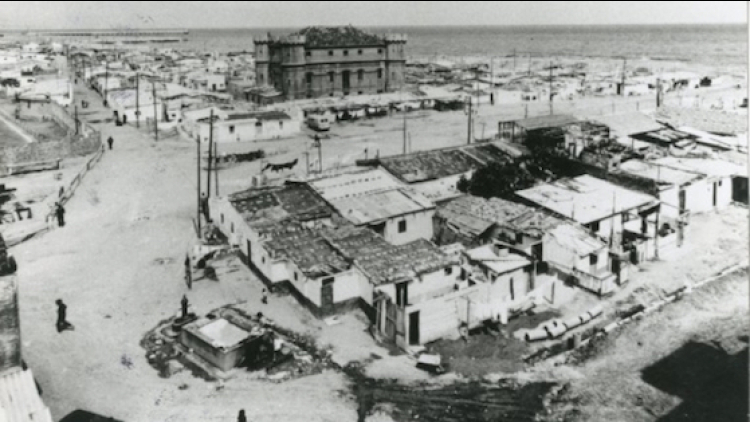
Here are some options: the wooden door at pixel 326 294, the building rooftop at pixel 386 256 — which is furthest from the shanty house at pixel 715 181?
the wooden door at pixel 326 294

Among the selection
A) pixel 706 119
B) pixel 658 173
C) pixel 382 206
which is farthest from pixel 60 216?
pixel 706 119

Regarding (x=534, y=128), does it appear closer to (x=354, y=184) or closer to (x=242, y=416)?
(x=354, y=184)

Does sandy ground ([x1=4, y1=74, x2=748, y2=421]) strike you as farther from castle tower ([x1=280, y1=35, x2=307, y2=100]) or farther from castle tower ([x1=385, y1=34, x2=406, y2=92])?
castle tower ([x1=385, y1=34, x2=406, y2=92])

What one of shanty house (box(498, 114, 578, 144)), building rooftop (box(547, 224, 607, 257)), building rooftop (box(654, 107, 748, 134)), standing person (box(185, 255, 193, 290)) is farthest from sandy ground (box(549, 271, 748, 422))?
building rooftop (box(654, 107, 748, 134))

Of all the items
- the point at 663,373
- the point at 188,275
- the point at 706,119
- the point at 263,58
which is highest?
the point at 263,58

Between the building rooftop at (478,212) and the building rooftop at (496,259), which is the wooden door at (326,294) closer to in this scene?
the building rooftop at (496,259)

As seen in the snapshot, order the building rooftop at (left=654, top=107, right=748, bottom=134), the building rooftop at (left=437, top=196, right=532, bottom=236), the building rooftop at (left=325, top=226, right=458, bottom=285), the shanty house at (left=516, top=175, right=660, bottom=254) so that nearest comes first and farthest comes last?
the building rooftop at (left=325, top=226, right=458, bottom=285)
the building rooftop at (left=437, top=196, right=532, bottom=236)
the shanty house at (left=516, top=175, right=660, bottom=254)
the building rooftop at (left=654, top=107, right=748, bottom=134)
